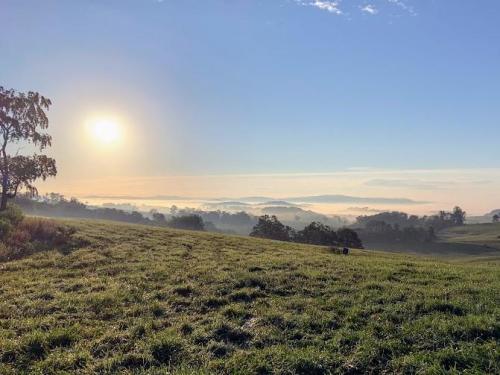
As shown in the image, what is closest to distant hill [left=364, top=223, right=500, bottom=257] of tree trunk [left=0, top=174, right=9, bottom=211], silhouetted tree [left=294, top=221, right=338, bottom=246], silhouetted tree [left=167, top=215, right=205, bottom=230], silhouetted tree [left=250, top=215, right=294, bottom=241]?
silhouetted tree [left=294, top=221, right=338, bottom=246]

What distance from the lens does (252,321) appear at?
472 inches

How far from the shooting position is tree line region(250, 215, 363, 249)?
342 feet

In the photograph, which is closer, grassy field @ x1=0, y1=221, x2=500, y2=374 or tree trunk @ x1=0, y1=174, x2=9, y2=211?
grassy field @ x1=0, y1=221, x2=500, y2=374

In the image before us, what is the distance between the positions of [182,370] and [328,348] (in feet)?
→ 10.9

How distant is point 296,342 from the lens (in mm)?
10312

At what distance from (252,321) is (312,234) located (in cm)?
9726

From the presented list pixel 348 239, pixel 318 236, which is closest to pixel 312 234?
pixel 318 236

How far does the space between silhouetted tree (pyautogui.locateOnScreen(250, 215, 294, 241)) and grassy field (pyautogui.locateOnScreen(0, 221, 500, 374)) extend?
9496 cm

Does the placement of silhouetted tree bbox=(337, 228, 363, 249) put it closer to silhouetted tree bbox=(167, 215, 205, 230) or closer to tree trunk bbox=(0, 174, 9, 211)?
silhouetted tree bbox=(167, 215, 205, 230)

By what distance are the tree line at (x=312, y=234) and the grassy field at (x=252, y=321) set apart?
86261 mm

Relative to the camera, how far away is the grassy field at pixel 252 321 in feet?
30.2

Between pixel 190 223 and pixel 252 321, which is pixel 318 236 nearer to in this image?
pixel 190 223

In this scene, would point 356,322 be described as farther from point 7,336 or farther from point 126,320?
point 7,336

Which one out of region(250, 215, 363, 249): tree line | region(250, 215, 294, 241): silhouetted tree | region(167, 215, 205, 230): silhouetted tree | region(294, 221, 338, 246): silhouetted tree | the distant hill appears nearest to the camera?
region(250, 215, 363, 249): tree line
